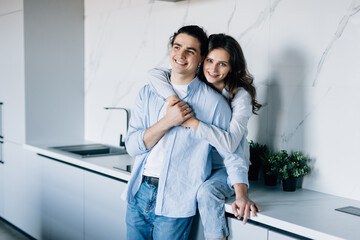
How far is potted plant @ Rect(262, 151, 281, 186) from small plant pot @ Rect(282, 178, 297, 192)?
6 centimetres

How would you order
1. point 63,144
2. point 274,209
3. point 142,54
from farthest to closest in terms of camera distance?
point 63,144
point 142,54
point 274,209

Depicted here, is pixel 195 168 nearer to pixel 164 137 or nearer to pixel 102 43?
pixel 164 137

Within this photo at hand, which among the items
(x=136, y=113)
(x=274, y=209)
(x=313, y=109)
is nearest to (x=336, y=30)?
(x=313, y=109)

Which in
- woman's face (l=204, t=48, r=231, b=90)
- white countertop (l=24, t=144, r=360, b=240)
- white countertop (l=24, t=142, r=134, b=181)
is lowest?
white countertop (l=24, t=142, r=134, b=181)

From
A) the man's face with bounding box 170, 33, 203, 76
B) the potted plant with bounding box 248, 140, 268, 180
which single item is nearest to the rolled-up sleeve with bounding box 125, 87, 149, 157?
the man's face with bounding box 170, 33, 203, 76

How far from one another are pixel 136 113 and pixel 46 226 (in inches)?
64.4

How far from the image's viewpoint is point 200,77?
1.88 meters

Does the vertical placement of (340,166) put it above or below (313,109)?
below

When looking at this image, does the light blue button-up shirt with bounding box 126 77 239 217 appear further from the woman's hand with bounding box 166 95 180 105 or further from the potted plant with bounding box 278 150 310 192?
the potted plant with bounding box 278 150 310 192

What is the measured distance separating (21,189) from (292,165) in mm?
2285

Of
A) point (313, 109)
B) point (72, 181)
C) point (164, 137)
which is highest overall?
point (313, 109)

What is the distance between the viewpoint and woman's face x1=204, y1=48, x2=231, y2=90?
69.7 inches

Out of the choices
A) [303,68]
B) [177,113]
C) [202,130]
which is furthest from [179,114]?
[303,68]

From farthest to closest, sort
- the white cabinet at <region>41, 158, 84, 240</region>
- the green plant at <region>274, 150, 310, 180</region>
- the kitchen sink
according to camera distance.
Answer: the kitchen sink
the white cabinet at <region>41, 158, 84, 240</region>
the green plant at <region>274, 150, 310, 180</region>
